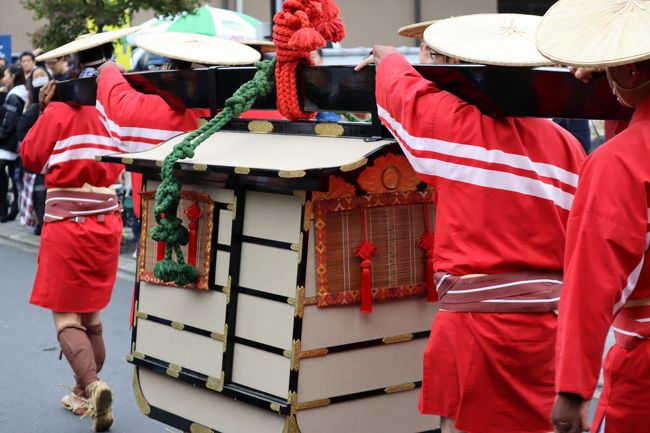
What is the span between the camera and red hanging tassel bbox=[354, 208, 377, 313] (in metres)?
3.84

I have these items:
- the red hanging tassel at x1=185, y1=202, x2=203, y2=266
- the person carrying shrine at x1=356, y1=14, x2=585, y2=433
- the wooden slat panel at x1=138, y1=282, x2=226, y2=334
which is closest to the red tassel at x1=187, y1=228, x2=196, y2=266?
the red hanging tassel at x1=185, y1=202, x2=203, y2=266

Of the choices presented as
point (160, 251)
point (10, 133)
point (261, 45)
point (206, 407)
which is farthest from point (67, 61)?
point (206, 407)

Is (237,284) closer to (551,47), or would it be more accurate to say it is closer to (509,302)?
(509,302)

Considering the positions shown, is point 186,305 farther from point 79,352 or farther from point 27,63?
point 27,63

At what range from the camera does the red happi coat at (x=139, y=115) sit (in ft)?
15.9

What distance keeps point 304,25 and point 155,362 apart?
1516 millimetres

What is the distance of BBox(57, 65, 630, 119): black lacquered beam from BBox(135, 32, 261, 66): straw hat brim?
9 centimetres

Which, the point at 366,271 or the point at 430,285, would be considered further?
the point at 430,285

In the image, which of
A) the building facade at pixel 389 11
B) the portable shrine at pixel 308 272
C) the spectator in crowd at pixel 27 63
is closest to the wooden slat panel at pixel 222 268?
the portable shrine at pixel 308 272

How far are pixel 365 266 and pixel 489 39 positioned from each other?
0.91 m

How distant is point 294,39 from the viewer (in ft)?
12.9

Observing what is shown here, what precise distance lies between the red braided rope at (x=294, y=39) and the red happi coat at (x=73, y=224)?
1944 millimetres

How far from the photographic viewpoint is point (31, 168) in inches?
229

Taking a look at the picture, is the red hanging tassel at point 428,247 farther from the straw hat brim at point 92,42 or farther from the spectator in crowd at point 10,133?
the spectator in crowd at point 10,133
